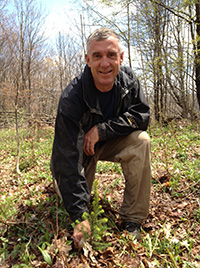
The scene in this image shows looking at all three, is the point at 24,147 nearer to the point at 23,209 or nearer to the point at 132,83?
the point at 23,209

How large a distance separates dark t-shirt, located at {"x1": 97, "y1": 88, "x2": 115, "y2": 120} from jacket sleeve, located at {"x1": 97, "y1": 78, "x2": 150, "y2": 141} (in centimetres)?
9

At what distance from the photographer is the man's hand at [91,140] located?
2266mm

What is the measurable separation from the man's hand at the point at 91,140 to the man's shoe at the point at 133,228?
32.4 inches

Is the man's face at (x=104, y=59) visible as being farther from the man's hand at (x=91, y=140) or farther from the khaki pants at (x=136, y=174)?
the khaki pants at (x=136, y=174)

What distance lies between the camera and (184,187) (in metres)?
2.98

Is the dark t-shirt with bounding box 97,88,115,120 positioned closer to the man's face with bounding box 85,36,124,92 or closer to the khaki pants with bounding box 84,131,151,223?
the man's face with bounding box 85,36,124,92

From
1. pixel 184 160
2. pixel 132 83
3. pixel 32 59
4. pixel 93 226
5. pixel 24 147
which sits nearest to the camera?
pixel 93 226

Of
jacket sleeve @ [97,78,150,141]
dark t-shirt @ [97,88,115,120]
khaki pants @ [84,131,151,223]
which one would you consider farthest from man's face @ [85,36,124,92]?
khaki pants @ [84,131,151,223]

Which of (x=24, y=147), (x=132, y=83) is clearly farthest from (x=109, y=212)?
(x=24, y=147)

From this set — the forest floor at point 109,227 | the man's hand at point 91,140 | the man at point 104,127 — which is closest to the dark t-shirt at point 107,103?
the man at point 104,127

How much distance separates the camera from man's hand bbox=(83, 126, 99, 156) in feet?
7.43

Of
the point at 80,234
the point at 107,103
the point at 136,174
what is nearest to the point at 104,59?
the point at 107,103

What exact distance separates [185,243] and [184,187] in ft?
3.48

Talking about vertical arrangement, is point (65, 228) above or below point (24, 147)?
below
